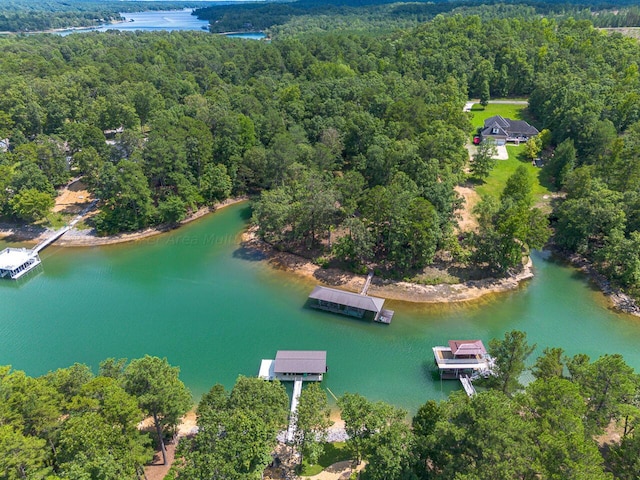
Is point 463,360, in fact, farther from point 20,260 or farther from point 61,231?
point 61,231

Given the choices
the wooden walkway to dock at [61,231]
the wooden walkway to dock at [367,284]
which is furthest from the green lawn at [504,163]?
the wooden walkway to dock at [61,231]

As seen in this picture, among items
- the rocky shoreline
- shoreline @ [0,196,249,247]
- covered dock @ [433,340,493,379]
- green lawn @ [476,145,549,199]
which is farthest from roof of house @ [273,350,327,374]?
green lawn @ [476,145,549,199]

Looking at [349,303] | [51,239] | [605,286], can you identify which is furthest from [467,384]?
[51,239]

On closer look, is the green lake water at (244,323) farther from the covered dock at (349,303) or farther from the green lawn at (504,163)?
the green lawn at (504,163)

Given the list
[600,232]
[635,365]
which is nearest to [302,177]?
[600,232]

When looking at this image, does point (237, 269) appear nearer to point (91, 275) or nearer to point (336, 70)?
point (91, 275)

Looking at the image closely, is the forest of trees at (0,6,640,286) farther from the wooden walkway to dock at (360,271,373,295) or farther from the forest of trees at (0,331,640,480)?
the forest of trees at (0,331,640,480)
